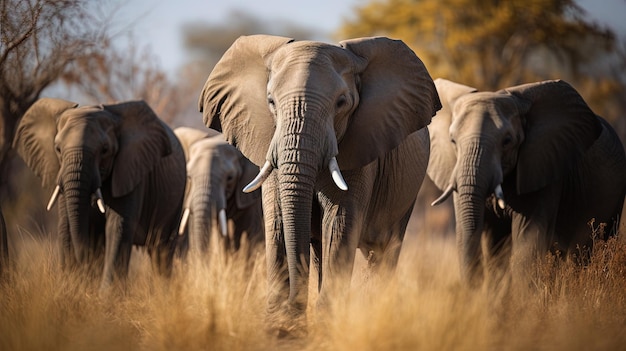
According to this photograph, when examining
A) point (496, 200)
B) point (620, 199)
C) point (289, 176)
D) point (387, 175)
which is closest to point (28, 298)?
point (289, 176)

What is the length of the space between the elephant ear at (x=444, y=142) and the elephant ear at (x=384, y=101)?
250cm

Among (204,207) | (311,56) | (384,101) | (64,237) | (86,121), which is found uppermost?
(311,56)

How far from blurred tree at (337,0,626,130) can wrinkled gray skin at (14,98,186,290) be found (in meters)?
14.9

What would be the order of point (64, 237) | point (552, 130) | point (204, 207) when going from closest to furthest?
point (552, 130) < point (64, 237) < point (204, 207)

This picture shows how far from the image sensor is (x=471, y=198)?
946cm

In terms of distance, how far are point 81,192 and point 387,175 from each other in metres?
3.35

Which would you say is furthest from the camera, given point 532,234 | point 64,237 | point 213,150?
point 213,150

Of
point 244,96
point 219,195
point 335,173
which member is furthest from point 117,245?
point 335,173

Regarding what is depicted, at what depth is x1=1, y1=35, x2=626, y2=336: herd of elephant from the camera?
276 inches

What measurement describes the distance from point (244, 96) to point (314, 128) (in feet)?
3.43

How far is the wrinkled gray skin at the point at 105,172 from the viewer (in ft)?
33.1

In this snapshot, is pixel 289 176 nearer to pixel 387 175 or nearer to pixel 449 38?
pixel 387 175

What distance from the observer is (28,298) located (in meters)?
7.13

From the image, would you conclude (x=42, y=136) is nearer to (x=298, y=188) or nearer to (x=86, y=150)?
(x=86, y=150)
